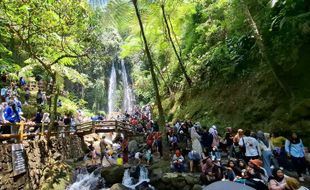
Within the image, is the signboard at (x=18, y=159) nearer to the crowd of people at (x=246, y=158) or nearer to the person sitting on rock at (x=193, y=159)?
the crowd of people at (x=246, y=158)

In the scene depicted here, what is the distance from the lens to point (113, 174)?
13.0m

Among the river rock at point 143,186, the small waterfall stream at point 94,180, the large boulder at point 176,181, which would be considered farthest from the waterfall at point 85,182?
the large boulder at point 176,181

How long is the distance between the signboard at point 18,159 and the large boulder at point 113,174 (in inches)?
145

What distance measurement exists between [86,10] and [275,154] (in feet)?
27.2

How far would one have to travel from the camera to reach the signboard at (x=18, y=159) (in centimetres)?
973

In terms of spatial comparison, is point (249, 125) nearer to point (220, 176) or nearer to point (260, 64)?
point (260, 64)

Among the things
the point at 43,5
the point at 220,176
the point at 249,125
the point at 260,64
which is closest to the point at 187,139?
the point at 249,125

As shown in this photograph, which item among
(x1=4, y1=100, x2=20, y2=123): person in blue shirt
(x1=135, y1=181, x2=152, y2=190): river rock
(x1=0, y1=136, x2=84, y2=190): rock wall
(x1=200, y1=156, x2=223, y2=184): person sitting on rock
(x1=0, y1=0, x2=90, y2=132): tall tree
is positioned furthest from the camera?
(x1=135, y1=181, x2=152, y2=190): river rock

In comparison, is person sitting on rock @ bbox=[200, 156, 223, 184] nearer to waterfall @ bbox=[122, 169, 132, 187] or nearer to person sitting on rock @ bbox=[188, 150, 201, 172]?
person sitting on rock @ bbox=[188, 150, 201, 172]

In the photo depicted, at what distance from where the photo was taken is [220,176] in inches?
332

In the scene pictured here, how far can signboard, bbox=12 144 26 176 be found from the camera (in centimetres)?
973

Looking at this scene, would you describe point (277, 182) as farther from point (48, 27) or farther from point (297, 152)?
point (48, 27)

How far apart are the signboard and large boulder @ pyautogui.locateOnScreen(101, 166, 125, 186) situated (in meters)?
3.67

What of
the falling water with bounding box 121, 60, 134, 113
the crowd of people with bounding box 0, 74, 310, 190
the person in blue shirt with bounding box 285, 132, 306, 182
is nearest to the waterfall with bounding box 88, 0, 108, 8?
the crowd of people with bounding box 0, 74, 310, 190
